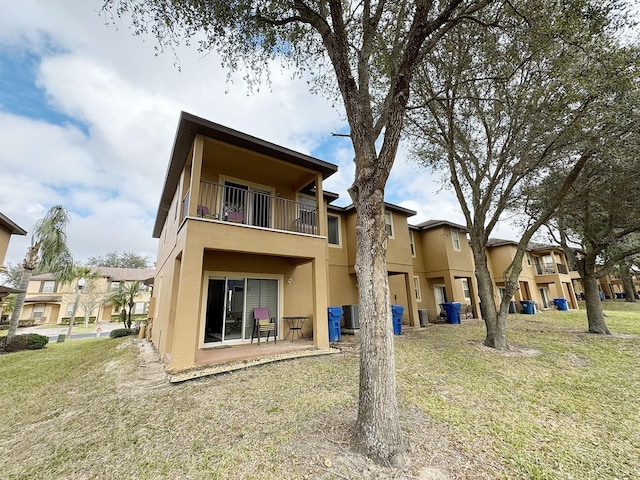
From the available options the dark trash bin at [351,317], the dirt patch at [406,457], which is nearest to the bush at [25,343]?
the dark trash bin at [351,317]

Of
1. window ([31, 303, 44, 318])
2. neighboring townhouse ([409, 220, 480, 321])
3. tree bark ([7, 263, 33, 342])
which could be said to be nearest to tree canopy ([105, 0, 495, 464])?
neighboring townhouse ([409, 220, 480, 321])

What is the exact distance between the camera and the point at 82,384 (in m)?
6.03

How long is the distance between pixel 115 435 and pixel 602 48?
12.5 m

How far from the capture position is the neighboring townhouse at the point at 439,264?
16.1 meters

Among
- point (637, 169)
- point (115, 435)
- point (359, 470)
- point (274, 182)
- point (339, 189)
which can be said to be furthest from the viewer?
point (339, 189)

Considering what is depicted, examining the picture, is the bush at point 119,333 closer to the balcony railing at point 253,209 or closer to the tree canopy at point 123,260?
the balcony railing at point 253,209

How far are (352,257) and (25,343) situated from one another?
15253 millimetres

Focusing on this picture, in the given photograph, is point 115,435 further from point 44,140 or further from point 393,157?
point 44,140

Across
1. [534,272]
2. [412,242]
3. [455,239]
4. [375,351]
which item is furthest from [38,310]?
[534,272]

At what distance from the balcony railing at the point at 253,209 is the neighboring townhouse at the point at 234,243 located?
0.12 ft

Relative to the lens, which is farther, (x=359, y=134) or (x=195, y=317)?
(x=195, y=317)

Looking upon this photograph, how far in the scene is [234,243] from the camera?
7.11 metres

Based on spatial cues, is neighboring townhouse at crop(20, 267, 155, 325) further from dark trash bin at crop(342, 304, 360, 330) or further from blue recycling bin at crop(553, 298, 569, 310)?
blue recycling bin at crop(553, 298, 569, 310)

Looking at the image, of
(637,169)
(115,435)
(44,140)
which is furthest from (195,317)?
(44,140)
